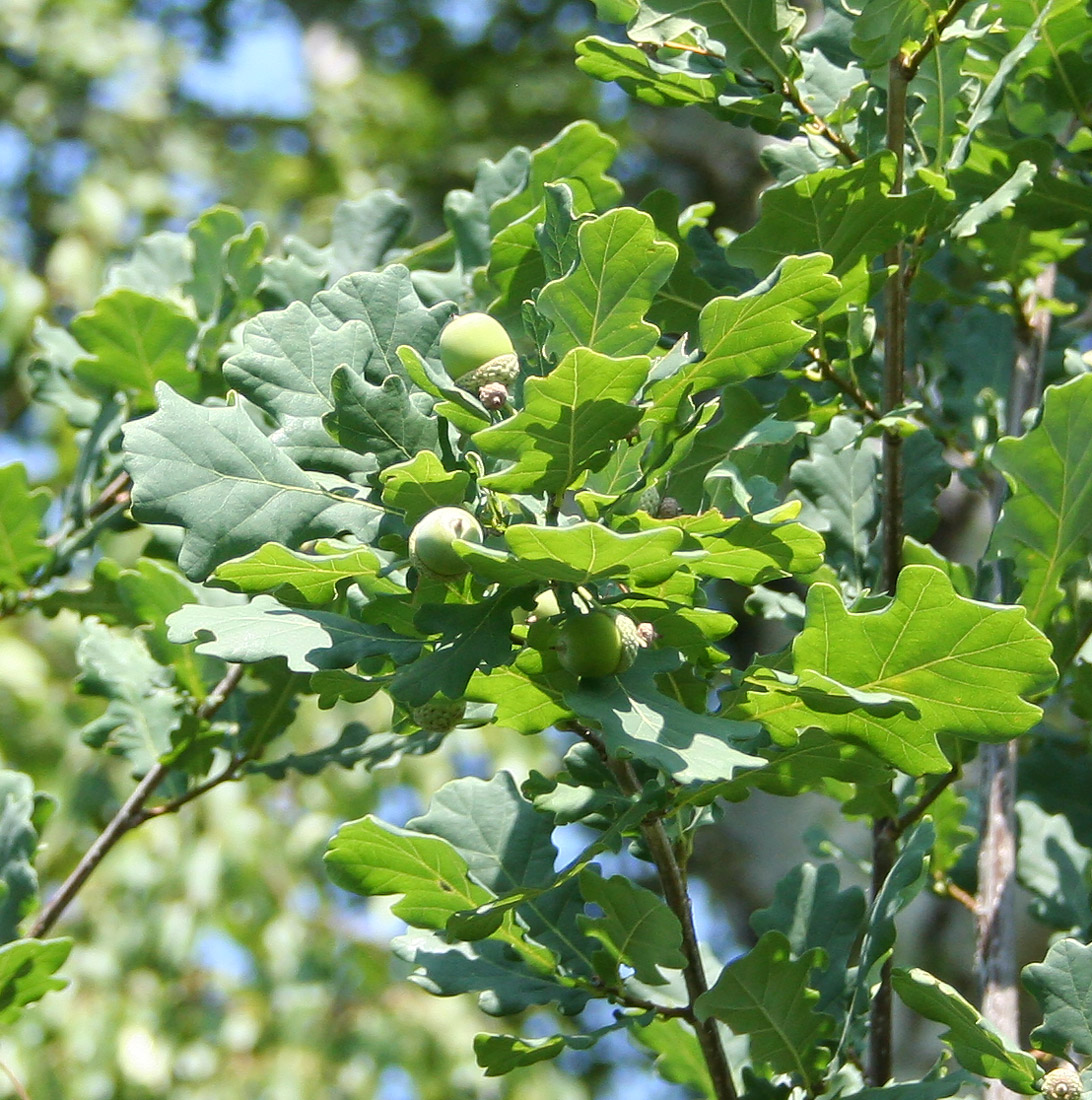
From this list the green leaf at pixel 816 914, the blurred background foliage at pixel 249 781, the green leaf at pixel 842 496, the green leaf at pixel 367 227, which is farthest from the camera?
the blurred background foliage at pixel 249 781

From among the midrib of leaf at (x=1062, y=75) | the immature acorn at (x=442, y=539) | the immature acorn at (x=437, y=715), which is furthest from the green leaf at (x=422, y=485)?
the midrib of leaf at (x=1062, y=75)

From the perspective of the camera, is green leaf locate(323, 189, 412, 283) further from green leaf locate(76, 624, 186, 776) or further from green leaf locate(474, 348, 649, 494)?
green leaf locate(474, 348, 649, 494)

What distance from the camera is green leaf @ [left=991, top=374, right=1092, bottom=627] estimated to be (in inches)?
29.0

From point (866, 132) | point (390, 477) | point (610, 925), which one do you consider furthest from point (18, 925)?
point (866, 132)

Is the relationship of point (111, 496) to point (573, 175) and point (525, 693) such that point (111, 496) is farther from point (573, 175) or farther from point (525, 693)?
point (525, 693)

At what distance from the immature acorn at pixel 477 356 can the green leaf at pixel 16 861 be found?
0.53 metres

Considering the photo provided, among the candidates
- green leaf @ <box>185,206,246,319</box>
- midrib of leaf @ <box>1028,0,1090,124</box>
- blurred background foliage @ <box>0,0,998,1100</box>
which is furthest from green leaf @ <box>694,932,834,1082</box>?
blurred background foliage @ <box>0,0,998,1100</box>

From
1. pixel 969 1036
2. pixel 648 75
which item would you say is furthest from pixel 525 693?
pixel 648 75

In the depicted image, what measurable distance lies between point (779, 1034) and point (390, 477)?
1.36 ft

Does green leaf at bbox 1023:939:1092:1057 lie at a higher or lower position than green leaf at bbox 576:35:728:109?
lower

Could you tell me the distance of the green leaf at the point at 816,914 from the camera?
894mm

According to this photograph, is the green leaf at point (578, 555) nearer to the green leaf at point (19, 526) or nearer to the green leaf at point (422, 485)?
the green leaf at point (422, 485)

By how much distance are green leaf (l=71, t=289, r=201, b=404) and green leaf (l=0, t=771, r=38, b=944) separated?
0.35m

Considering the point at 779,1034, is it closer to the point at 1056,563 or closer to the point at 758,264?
the point at 1056,563
